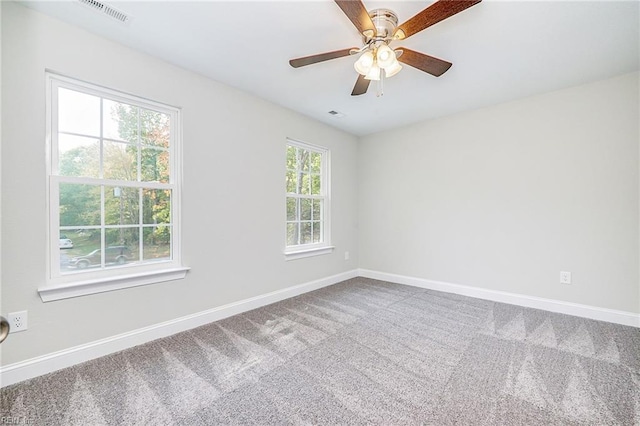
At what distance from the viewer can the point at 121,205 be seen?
225 centimetres

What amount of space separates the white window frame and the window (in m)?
1.40

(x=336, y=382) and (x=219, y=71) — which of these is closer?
(x=336, y=382)

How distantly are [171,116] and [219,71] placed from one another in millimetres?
611

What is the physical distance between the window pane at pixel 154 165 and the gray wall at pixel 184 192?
0.57 ft

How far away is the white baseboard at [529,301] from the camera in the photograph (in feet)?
8.80

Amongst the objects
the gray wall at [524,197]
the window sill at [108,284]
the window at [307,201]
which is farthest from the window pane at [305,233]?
the window sill at [108,284]

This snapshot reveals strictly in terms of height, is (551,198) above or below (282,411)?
above

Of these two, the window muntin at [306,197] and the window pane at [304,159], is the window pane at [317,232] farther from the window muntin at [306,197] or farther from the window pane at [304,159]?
the window pane at [304,159]

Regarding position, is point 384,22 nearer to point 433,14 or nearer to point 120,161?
point 433,14

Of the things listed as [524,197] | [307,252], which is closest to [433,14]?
[524,197]

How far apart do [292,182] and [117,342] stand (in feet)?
8.01

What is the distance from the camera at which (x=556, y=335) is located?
8.05 ft

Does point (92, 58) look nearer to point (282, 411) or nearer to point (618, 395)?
point (282, 411)

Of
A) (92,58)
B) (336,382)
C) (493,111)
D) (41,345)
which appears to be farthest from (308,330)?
(493,111)
